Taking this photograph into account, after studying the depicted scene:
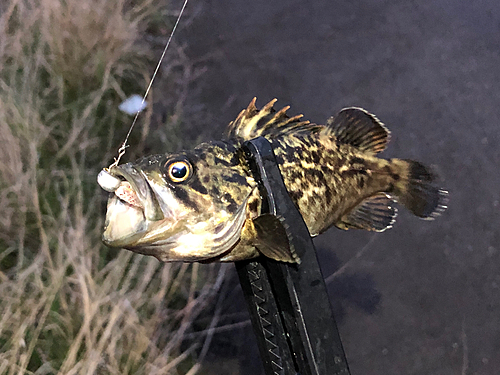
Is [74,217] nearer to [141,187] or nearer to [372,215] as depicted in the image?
[141,187]

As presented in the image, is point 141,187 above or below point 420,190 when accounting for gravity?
above

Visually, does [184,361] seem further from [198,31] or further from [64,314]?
[198,31]

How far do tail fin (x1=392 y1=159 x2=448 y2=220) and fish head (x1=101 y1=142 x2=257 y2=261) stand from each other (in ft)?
1.13

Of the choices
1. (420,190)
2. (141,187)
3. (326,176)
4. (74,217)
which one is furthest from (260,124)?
(74,217)

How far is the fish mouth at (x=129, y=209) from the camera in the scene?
0.49 m

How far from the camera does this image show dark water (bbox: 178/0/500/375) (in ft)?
3.73

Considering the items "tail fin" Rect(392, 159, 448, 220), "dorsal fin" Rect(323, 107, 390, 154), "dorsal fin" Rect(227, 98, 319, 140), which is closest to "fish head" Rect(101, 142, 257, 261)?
"dorsal fin" Rect(227, 98, 319, 140)

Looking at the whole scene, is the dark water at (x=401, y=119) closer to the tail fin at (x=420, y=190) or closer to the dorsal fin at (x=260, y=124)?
the tail fin at (x=420, y=190)

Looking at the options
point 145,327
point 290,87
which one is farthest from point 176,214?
point 290,87

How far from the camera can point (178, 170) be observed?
1.75ft

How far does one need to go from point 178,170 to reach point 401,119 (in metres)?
1.08

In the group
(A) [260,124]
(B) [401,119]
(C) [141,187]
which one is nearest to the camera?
(C) [141,187]

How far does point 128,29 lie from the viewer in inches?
62.8

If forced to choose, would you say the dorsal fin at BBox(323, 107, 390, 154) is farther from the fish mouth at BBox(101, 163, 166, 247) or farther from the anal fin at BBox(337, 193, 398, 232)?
the fish mouth at BBox(101, 163, 166, 247)
